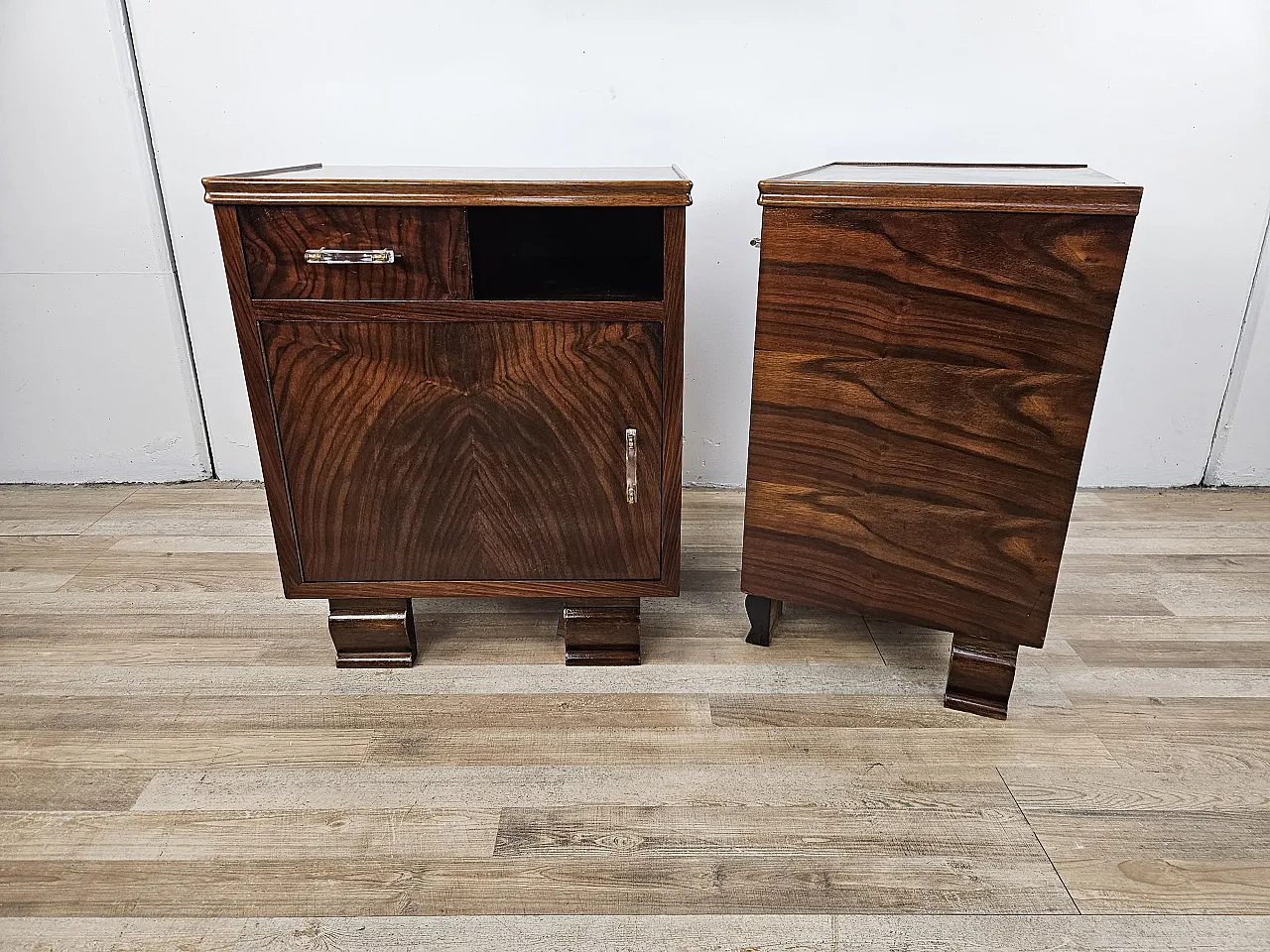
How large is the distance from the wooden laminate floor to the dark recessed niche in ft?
1.86

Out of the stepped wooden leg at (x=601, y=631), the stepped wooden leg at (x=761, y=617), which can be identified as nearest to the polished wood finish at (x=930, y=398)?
the stepped wooden leg at (x=761, y=617)

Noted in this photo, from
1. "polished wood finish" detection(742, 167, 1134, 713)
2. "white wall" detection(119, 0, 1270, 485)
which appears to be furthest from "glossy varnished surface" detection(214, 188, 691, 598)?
"white wall" detection(119, 0, 1270, 485)

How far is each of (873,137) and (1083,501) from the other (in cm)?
92

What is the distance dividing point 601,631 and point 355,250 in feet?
2.11

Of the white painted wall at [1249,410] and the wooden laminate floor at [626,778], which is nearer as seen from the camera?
the wooden laminate floor at [626,778]

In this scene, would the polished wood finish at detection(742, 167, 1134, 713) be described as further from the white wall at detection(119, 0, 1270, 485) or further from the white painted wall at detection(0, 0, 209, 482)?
the white painted wall at detection(0, 0, 209, 482)

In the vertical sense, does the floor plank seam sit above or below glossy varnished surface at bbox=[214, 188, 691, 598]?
below

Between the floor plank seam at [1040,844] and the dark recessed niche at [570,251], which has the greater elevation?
the dark recessed niche at [570,251]

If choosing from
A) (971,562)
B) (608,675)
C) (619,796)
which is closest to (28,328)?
(608,675)

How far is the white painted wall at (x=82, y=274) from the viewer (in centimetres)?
161

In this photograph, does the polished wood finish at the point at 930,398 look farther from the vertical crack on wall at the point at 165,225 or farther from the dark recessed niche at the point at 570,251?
the vertical crack on wall at the point at 165,225

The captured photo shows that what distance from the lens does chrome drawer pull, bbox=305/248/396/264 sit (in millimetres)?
1023

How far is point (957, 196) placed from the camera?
943 millimetres

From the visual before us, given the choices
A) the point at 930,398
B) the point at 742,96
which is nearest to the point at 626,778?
the point at 930,398
